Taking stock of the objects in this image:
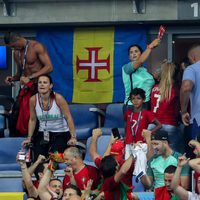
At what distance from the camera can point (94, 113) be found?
17250mm

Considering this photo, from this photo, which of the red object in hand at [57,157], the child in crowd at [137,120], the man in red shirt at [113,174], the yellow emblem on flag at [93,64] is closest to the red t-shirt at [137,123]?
the child in crowd at [137,120]

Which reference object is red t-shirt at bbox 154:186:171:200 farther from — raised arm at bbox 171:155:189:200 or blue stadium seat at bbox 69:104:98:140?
blue stadium seat at bbox 69:104:98:140

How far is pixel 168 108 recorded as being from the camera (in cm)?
1552

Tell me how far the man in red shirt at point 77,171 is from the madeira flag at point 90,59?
4.48 metres

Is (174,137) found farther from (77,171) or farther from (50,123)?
(77,171)

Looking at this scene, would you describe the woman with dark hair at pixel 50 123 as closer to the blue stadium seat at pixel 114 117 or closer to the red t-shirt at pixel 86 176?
the red t-shirt at pixel 86 176

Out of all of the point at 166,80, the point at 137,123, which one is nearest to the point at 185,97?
the point at 137,123

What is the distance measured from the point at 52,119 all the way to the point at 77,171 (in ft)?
6.31

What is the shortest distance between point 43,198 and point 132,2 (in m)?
4.65

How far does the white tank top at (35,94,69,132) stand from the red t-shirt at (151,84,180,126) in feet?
4.22

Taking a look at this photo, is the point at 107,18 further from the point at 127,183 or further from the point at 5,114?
the point at 127,183

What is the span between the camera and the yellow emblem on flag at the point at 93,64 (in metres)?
18.0

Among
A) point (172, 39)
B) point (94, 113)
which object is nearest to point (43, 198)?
point (94, 113)

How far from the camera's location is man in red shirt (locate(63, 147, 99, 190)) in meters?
13.3
